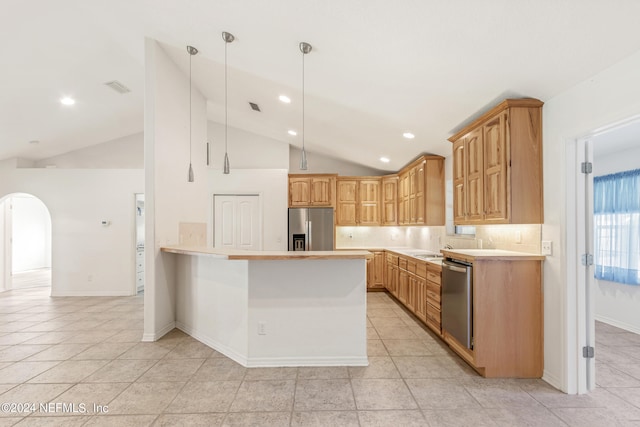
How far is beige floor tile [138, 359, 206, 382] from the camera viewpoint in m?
2.73

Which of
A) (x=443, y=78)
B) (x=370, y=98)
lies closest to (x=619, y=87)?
(x=443, y=78)

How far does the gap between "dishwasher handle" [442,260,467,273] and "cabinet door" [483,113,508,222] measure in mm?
524

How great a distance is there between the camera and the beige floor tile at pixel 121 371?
2725 millimetres

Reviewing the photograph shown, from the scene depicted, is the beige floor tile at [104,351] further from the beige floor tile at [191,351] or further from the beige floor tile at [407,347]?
the beige floor tile at [407,347]

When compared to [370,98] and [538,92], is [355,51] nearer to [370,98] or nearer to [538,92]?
[370,98]

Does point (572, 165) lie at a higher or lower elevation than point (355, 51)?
lower

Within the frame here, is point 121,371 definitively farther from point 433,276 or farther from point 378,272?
point 378,272

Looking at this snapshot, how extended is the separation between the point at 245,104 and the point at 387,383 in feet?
14.2

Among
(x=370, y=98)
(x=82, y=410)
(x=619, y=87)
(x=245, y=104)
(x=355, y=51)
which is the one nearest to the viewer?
(x=619, y=87)

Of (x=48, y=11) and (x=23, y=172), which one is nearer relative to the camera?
(x=48, y=11)

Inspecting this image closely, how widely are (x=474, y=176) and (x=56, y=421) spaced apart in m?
3.96

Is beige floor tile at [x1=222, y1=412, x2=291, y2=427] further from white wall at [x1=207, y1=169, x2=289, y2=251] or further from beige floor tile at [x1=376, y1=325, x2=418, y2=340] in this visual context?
white wall at [x1=207, y1=169, x2=289, y2=251]

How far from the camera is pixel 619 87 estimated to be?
206cm

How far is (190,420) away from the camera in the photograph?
2133 mm
